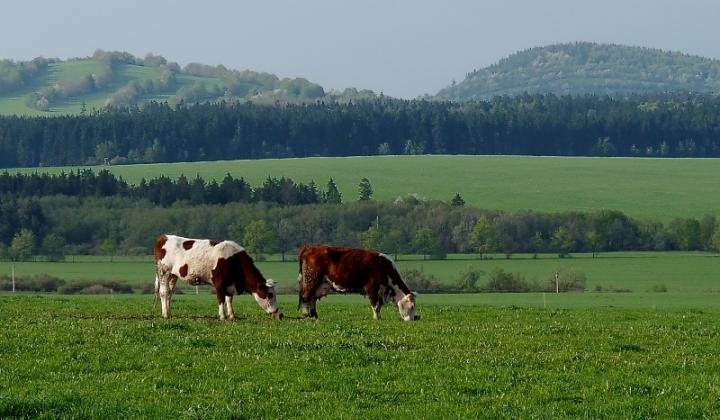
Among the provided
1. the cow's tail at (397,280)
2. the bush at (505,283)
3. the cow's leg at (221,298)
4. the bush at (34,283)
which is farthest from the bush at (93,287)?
the cow's leg at (221,298)

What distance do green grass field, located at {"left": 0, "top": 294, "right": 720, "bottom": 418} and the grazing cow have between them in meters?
1.74

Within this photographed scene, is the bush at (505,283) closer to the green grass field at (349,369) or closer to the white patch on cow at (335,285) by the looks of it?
the white patch on cow at (335,285)

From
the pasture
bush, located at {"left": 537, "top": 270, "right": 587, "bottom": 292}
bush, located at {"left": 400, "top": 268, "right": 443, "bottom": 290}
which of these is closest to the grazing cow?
the pasture

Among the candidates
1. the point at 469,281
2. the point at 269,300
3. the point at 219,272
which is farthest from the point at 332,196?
the point at 219,272

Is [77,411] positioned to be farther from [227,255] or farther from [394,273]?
[394,273]

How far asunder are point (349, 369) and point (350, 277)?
9.62 meters

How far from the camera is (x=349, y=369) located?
1625cm

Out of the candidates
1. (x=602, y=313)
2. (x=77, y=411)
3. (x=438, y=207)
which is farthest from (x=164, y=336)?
(x=438, y=207)

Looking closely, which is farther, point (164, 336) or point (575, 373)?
point (164, 336)

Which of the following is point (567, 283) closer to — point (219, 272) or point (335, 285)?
point (335, 285)

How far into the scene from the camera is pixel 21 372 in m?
15.5

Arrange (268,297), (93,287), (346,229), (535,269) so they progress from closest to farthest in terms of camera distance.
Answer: (268,297) → (93,287) → (535,269) → (346,229)

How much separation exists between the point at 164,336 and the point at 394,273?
772cm

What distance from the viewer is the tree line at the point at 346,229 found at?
10069cm
